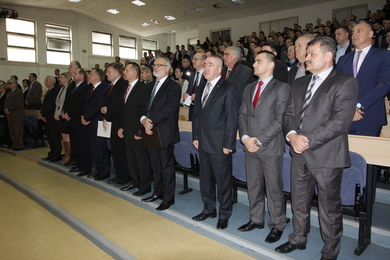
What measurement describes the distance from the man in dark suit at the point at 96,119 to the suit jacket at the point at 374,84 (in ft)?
9.87

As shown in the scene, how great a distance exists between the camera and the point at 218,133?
2.46 meters

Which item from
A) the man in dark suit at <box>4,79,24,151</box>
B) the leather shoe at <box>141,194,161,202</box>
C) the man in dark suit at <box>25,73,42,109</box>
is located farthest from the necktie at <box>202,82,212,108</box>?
the man in dark suit at <box>25,73,42,109</box>

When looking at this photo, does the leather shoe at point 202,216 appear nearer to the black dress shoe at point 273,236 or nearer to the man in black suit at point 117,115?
the black dress shoe at point 273,236

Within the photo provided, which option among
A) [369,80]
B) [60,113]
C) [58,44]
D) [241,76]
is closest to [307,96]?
[369,80]

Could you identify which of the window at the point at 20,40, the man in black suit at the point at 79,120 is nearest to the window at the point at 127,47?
the window at the point at 20,40

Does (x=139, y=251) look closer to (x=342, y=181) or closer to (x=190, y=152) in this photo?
(x=190, y=152)

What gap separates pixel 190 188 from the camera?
3.62 m

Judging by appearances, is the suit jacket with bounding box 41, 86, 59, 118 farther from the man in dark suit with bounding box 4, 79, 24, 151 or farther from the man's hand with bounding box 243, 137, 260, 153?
the man's hand with bounding box 243, 137, 260, 153

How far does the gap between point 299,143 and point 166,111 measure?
4.72ft

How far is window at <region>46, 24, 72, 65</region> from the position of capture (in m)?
14.6

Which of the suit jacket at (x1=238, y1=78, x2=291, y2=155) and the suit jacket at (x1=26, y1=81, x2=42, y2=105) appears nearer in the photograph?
the suit jacket at (x1=238, y1=78, x2=291, y2=155)

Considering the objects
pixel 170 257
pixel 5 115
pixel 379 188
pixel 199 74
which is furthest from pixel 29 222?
pixel 5 115

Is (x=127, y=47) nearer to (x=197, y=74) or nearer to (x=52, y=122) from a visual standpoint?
(x=52, y=122)

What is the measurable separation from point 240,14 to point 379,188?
11959 mm
